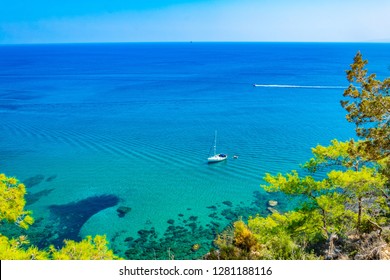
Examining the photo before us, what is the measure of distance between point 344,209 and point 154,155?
26015mm

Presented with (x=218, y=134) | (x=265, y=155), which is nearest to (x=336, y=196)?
(x=265, y=155)

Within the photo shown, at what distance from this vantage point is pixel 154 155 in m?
37.5

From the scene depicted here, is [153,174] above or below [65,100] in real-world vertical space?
below

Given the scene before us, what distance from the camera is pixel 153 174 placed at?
32812 millimetres

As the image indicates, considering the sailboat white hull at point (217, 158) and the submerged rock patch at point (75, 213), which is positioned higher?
the sailboat white hull at point (217, 158)

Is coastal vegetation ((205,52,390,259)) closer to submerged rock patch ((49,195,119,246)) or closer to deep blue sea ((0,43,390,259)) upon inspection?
deep blue sea ((0,43,390,259))

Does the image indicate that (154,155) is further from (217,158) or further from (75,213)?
(75,213)

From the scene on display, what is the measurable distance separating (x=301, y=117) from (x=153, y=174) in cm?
3174

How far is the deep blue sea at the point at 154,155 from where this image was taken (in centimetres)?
2427

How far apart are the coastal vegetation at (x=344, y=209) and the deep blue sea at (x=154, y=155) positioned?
25.8ft

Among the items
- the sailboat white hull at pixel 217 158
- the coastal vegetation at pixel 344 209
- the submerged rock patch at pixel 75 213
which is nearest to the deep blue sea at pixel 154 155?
the submerged rock patch at pixel 75 213

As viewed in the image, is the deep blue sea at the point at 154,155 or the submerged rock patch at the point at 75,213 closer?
the submerged rock patch at the point at 75,213

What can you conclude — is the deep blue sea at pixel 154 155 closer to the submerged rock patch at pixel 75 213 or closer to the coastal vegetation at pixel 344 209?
the submerged rock patch at pixel 75 213
